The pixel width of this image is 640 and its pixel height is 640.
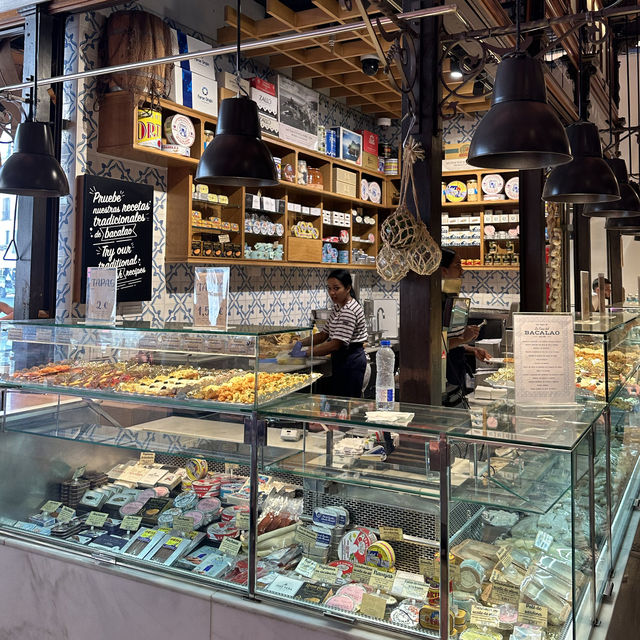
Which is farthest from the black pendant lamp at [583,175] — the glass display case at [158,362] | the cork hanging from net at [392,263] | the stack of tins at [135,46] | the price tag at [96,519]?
the stack of tins at [135,46]

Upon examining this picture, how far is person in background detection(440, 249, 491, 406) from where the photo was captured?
4117 millimetres

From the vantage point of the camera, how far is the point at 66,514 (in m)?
2.62

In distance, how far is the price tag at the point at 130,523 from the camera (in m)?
2.41

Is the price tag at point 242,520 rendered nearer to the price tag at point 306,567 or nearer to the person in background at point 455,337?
the price tag at point 306,567

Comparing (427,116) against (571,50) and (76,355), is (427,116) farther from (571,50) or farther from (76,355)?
(571,50)

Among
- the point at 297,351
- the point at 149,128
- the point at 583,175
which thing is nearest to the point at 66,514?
the point at 297,351

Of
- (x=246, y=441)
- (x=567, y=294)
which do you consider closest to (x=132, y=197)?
(x=246, y=441)

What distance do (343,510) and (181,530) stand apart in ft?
2.19

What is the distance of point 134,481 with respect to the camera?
2.70m

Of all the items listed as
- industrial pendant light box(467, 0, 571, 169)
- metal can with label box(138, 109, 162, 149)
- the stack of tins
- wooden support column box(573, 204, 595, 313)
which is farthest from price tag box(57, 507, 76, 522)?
wooden support column box(573, 204, 595, 313)

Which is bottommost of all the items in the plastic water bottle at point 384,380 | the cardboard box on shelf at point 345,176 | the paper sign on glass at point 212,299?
the plastic water bottle at point 384,380

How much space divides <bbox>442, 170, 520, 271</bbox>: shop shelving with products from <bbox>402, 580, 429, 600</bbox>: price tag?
6417 mm

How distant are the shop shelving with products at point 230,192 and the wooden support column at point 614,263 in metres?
3.81

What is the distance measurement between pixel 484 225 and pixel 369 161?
5.58 feet
